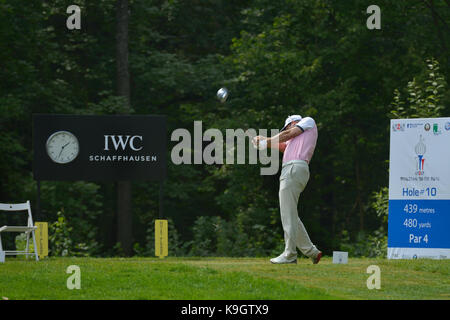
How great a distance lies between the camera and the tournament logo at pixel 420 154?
15.1m

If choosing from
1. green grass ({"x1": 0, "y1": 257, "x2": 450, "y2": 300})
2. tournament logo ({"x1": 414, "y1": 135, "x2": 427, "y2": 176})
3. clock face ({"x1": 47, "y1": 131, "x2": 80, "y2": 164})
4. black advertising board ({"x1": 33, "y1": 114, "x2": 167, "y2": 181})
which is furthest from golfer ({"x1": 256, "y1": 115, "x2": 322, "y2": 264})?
clock face ({"x1": 47, "y1": 131, "x2": 80, "y2": 164})

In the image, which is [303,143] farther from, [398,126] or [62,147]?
[62,147]

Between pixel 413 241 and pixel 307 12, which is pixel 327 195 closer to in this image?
pixel 307 12

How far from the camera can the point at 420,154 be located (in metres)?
15.2

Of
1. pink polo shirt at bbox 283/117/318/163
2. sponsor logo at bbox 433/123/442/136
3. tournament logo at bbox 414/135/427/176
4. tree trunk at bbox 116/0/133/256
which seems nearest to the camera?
pink polo shirt at bbox 283/117/318/163

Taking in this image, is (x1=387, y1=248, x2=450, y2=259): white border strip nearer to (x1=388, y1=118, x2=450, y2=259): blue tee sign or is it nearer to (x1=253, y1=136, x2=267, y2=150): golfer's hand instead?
(x1=388, y1=118, x2=450, y2=259): blue tee sign

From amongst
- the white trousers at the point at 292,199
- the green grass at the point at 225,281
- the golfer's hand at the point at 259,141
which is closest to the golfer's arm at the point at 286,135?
the golfer's hand at the point at 259,141

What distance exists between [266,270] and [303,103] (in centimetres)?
1315

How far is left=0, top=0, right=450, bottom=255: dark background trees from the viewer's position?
941 inches

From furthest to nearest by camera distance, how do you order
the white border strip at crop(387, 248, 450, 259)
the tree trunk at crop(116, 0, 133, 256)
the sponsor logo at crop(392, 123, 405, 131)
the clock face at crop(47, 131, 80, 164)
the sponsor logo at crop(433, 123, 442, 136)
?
the tree trunk at crop(116, 0, 133, 256)
the clock face at crop(47, 131, 80, 164)
the sponsor logo at crop(392, 123, 405, 131)
the sponsor logo at crop(433, 123, 442, 136)
the white border strip at crop(387, 248, 450, 259)

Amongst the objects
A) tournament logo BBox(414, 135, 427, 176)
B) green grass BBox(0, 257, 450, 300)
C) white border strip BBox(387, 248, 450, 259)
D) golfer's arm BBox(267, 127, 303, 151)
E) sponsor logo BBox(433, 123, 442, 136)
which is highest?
sponsor logo BBox(433, 123, 442, 136)
